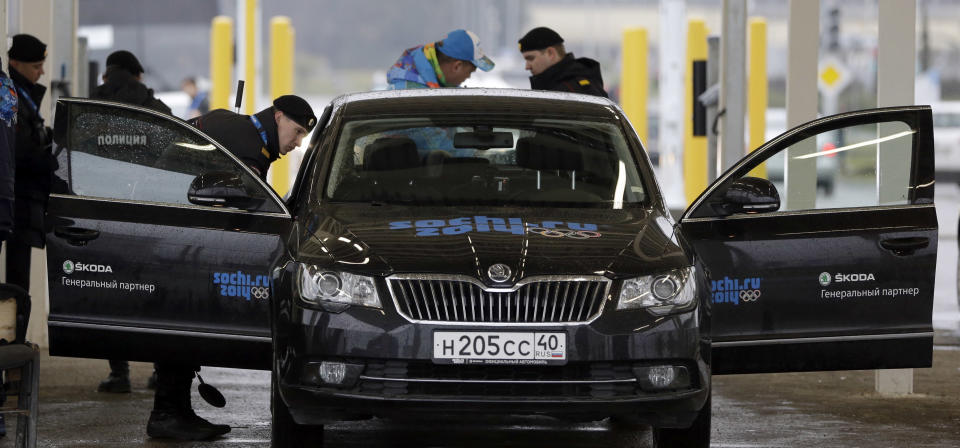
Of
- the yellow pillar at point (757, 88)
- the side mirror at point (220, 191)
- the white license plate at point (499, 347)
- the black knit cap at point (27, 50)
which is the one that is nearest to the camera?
the white license plate at point (499, 347)

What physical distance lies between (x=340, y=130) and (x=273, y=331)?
114 cm

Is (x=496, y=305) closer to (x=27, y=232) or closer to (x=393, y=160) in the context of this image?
(x=393, y=160)

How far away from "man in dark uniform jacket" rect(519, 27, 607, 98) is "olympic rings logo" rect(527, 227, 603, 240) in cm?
372

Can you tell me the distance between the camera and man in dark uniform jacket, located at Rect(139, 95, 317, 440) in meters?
7.24

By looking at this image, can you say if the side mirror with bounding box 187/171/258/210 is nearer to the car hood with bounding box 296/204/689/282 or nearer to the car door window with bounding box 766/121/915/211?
the car hood with bounding box 296/204/689/282

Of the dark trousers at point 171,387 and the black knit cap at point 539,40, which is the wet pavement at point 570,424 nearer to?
the dark trousers at point 171,387

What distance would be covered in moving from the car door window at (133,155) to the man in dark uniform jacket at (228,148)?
1.27 feet

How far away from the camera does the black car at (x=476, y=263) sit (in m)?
5.54

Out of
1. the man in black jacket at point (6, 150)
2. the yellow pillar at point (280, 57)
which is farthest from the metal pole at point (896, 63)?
the yellow pillar at point (280, 57)

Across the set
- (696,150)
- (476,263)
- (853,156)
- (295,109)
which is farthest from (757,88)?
(476,263)

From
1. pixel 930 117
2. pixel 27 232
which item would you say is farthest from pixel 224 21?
pixel 930 117

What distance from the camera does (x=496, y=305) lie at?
18.1 feet

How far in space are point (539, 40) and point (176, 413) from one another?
12.0ft

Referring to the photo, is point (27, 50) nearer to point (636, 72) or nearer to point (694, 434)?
point (694, 434)
